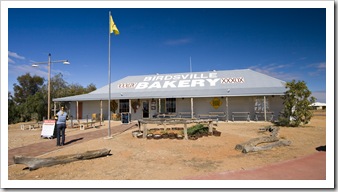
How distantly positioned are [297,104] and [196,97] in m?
7.56

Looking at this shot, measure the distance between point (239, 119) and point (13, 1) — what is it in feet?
56.9

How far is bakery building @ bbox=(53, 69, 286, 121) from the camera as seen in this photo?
17703 millimetres

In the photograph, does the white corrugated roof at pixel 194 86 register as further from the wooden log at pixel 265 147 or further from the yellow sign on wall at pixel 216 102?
the wooden log at pixel 265 147

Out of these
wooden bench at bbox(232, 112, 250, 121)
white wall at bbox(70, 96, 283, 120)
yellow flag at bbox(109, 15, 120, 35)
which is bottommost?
wooden bench at bbox(232, 112, 250, 121)

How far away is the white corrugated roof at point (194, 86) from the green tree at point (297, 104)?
1400 mm

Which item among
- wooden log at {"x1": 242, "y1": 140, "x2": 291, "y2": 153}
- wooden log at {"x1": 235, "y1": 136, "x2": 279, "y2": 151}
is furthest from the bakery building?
wooden log at {"x1": 242, "y1": 140, "x2": 291, "y2": 153}

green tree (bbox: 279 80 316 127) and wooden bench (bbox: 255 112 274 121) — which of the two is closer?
green tree (bbox: 279 80 316 127)

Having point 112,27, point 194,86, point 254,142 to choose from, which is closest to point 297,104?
point 254,142

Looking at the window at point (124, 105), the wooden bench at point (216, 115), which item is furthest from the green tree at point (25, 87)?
the wooden bench at point (216, 115)

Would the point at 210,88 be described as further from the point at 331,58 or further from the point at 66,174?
the point at 66,174

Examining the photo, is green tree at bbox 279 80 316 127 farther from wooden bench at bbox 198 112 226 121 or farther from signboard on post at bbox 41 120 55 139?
signboard on post at bbox 41 120 55 139

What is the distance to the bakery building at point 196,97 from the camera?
17.7m

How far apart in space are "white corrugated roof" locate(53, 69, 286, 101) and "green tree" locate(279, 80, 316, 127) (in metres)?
1.40

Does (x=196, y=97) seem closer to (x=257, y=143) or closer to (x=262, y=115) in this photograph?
(x=262, y=115)
